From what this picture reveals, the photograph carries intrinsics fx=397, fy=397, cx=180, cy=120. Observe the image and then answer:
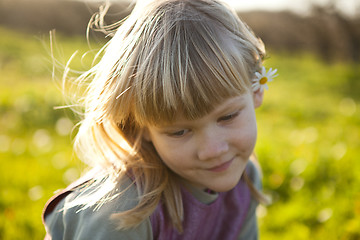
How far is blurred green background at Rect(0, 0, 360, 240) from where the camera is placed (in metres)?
2.20

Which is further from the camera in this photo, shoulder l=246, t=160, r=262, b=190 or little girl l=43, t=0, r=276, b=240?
shoulder l=246, t=160, r=262, b=190

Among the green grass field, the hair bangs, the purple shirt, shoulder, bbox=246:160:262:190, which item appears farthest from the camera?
the green grass field

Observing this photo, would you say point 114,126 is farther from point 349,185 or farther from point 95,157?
point 349,185

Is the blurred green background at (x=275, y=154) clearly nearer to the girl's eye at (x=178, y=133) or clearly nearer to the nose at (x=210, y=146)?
the girl's eye at (x=178, y=133)

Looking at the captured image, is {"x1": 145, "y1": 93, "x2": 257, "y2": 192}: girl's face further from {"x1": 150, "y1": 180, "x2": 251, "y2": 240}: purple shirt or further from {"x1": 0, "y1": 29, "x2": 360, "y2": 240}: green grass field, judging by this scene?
{"x1": 0, "y1": 29, "x2": 360, "y2": 240}: green grass field

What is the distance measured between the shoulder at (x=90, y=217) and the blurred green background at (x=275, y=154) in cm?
54

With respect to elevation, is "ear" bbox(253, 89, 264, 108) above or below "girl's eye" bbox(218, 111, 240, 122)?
below

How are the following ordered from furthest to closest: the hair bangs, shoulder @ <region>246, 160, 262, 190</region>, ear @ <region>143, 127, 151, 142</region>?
shoulder @ <region>246, 160, 262, 190</region> → ear @ <region>143, 127, 151, 142</region> → the hair bangs

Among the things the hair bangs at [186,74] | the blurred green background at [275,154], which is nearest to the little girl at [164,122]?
the hair bangs at [186,74]

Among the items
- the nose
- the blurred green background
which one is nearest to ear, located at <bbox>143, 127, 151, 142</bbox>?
the nose

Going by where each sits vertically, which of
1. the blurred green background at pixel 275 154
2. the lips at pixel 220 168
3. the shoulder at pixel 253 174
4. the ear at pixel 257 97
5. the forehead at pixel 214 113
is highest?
the forehead at pixel 214 113

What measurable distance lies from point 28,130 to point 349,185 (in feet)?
9.02

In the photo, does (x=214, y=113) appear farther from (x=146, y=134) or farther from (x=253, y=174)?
(x=253, y=174)

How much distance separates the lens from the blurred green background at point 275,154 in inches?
86.6
